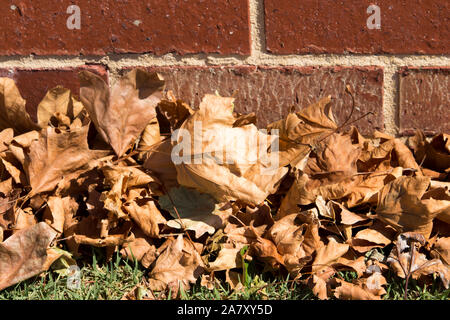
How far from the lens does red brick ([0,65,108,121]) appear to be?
140 centimetres

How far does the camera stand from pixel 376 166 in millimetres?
1260

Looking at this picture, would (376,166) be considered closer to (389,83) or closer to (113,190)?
(389,83)

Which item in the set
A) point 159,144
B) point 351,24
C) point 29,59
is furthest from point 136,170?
point 351,24

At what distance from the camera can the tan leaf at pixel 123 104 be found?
1.18m

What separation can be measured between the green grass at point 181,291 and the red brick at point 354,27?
1.93 feet

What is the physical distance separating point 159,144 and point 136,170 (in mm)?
80

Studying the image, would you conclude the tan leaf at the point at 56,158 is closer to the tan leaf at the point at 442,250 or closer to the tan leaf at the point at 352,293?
the tan leaf at the point at 352,293

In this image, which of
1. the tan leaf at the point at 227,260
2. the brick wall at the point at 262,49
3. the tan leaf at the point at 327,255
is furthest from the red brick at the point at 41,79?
the tan leaf at the point at 327,255

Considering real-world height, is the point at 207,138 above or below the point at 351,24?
below

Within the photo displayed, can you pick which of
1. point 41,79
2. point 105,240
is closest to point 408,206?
point 105,240

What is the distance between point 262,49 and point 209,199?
1.49 feet

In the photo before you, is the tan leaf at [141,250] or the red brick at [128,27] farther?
the red brick at [128,27]

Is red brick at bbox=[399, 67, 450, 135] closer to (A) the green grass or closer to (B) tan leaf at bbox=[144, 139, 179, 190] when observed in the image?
(A) the green grass

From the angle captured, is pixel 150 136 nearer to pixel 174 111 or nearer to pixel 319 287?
pixel 174 111
